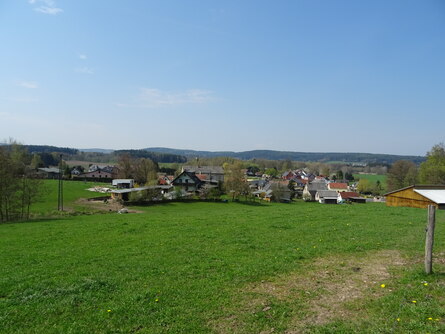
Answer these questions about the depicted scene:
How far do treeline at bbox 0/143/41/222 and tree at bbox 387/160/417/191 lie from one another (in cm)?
6819

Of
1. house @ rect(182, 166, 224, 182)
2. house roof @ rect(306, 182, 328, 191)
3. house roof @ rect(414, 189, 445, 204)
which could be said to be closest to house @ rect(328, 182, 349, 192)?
house roof @ rect(306, 182, 328, 191)

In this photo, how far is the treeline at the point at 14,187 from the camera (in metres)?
30.3

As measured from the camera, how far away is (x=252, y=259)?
365 inches

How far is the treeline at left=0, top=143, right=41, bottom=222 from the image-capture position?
99.5 ft

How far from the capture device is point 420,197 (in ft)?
85.8

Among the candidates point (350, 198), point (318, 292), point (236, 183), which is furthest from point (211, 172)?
point (318, 292)

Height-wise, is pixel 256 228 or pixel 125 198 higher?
pixel 256 228

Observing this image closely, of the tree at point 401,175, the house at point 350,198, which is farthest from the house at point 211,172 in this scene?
Answer: the tree at point 401,175

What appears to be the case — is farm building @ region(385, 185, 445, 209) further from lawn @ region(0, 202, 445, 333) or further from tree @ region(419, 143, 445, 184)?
tree @ region(419, 143, 445, 184)

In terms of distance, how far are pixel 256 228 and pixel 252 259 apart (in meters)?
5.21

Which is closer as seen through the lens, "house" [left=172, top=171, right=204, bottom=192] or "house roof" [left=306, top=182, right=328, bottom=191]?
"house" [left=172, top=171, right=204, bottom=192]

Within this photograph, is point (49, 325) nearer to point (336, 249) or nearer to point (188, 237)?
point (188, 237)

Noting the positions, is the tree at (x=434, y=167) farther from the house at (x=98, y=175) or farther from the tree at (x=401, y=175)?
the house at (x=98, y=175)

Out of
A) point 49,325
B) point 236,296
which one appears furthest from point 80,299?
point 236,296
